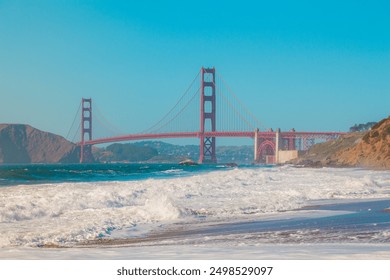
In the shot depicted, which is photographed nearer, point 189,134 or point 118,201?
point 118,201

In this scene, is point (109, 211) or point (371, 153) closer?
point (109, 211)

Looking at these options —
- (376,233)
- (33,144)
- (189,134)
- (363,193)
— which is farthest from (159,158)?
(376,233)

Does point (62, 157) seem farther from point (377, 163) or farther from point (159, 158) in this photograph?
point (377, 163)

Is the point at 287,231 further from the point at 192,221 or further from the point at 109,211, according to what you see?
the point at 109,211

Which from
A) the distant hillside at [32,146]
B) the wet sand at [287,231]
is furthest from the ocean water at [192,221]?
the distant hillside at [32,146]

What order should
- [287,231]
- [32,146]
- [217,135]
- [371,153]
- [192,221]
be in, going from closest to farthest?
1. [287,231]
2. [192,221]
3. [371,153]
4. [217,135]
5. [32,146]

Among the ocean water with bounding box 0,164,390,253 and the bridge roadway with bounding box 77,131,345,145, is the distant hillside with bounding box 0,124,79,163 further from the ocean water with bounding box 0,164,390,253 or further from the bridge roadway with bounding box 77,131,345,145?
the ocean water with bounding box 0,164,390,253

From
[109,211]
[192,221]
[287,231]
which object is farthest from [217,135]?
[287,231]
